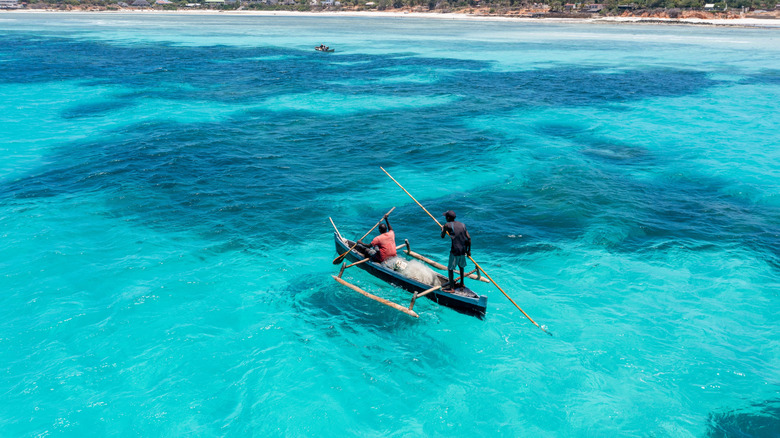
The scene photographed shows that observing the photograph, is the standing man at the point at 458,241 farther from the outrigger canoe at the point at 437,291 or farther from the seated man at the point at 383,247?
the seated man at the point at 383,247

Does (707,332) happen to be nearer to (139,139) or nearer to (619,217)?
(619,217)

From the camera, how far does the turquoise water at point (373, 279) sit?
11.8m

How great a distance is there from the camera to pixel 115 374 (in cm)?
1249

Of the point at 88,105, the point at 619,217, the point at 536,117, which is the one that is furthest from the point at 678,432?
the point at 88,105

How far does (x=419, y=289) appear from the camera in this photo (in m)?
14.5

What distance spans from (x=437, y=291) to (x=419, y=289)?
621mm

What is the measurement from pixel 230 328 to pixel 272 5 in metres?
202

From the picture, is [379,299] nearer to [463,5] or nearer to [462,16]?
[462,16]

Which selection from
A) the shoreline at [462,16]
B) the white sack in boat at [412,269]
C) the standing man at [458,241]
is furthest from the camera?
the shoreline at [462,16]

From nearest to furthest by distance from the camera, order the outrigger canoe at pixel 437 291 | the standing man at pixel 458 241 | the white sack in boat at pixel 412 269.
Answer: the standing man at pixel 458 241
the outrigger canoe at pixel 437 291
the white sack in boat at pixel 412 269

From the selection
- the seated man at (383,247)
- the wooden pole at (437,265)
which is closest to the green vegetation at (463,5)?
the wooden pole at (437,265)

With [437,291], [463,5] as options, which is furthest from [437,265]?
[463,5]

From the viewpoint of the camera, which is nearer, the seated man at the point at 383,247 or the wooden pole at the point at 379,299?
the wooden pole at the point at 379,299

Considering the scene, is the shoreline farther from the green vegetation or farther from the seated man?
the seated man
